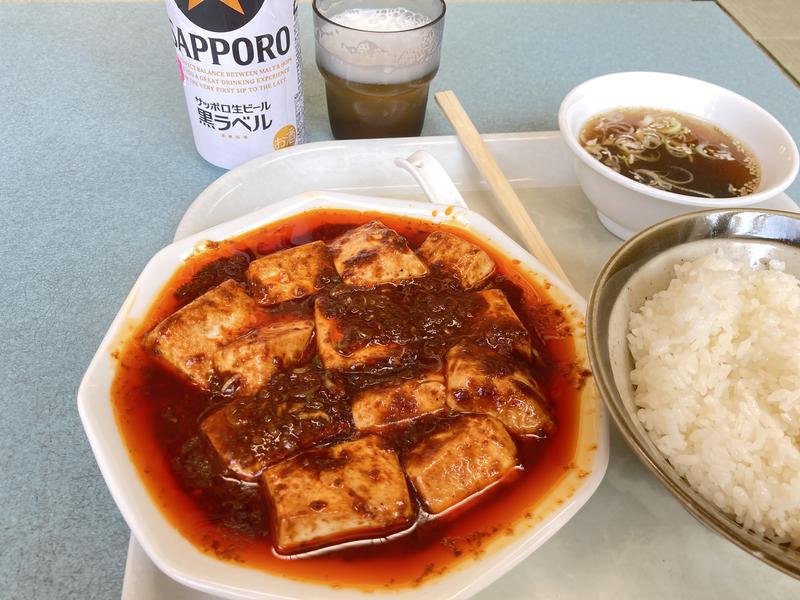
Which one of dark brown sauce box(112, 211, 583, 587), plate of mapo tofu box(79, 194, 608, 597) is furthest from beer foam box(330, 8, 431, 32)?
dark brown sauce box(112, 211, 583, 587)

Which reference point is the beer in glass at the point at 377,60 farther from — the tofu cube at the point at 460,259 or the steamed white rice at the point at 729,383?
the steamed white rice at the point at 729,383

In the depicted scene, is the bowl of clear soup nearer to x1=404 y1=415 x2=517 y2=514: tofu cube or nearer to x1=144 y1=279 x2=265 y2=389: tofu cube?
x1=404 y1=415 x2=517 y2=514: tofu cube

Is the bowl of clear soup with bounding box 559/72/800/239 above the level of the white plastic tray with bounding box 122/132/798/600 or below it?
above

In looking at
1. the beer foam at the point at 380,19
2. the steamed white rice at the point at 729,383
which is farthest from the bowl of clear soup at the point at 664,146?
the beer foam at the point at 380,19

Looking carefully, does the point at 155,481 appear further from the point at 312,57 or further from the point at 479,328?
the point at 312,57

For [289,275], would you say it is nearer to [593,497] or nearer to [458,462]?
[458,462]
